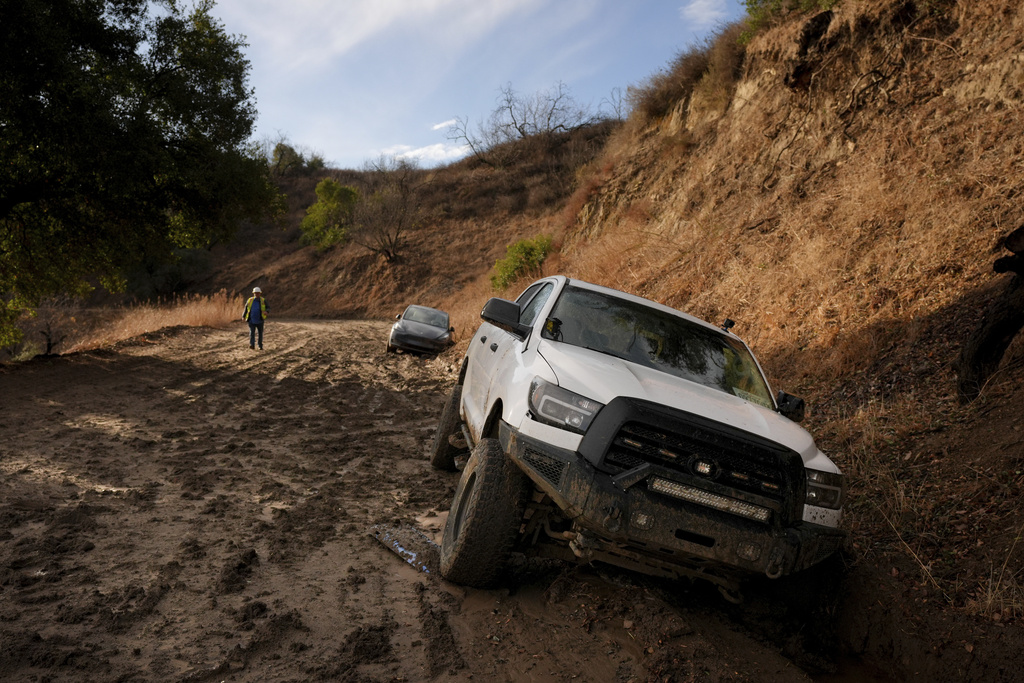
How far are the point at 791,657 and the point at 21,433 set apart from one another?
7075mm

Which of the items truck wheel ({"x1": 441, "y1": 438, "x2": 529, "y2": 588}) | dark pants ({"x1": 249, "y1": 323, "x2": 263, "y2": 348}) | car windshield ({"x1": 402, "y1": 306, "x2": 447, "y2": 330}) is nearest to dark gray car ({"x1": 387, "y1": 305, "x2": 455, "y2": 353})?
car windshield ({"x1": 402, "y1": 306, "x2": 447, "y2": 330})

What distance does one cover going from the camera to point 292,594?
3775 millimetres

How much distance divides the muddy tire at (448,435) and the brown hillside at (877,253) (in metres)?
3.49

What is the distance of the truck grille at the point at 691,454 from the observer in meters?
3.36

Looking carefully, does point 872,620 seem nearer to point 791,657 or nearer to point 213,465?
point 791,657

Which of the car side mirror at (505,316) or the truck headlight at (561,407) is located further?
the car side mirror at (505,316)

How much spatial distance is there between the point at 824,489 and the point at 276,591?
3.03 m

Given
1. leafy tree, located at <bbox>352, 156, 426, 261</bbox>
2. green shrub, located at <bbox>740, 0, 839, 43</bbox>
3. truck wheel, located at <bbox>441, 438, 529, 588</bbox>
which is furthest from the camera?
leafy tree, located at <bbox>352, 156, 426, 261</bbox>

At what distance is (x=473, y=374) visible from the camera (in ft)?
20.0

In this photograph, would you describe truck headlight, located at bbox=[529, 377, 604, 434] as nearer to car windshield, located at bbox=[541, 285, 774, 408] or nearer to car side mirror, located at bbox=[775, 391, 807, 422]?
car windshield, located at bbox=[541, 285, 774, 408]

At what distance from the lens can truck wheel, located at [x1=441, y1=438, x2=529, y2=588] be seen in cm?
371

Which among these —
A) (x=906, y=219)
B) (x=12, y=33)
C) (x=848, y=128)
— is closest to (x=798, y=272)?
(x=906, y=219)

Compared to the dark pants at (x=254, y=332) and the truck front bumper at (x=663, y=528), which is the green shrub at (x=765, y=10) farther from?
the truck front bumper at (x=663, y=528)

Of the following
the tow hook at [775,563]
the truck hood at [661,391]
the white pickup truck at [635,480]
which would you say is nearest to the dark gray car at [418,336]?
the white pickup truck at [635,480]
